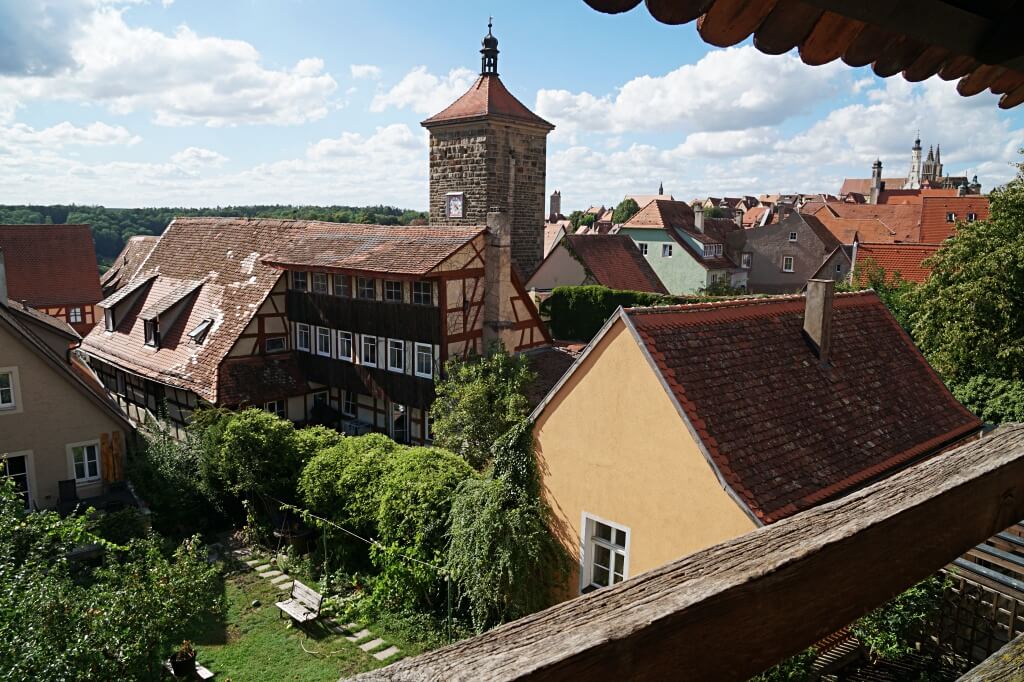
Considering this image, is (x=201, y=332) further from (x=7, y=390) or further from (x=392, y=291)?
(x=7, y=390)

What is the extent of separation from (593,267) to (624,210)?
190 feet

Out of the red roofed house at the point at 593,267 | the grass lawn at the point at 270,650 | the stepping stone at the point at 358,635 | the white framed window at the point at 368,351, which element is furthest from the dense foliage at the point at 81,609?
the red roofed house at the point at 593,267

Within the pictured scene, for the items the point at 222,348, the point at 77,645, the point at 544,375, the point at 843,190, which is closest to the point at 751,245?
the point at 544,375

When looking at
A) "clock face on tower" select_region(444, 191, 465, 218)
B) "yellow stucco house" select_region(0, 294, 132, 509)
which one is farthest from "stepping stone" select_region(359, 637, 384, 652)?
"clock face on tower" select_region(444, 191, 465, 218)

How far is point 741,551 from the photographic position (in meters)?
1.32

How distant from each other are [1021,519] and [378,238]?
22010 mm

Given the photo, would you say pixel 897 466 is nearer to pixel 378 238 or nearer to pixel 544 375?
pixel 544 375

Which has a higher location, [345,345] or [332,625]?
[345,345]

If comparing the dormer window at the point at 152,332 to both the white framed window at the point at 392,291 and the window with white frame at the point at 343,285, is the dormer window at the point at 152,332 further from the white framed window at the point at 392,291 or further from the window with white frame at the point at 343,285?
the white framed window at the point at 392,291

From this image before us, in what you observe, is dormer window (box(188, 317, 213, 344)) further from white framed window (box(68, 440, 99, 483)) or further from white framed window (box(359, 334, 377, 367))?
white framed window (box(68, 440, 99, 483))

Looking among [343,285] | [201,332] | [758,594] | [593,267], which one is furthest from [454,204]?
[758,594]

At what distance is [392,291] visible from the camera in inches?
826

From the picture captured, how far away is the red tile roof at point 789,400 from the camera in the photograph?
33.0ft

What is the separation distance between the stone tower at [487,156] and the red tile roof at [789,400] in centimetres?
1550
